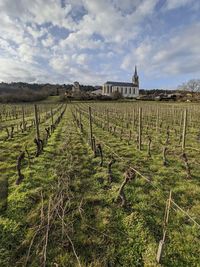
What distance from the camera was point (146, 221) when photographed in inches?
128

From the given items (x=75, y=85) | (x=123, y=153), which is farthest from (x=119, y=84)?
(x=123, y=153)

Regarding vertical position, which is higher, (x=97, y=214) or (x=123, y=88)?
(x=123, y=88)

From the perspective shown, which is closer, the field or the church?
the field

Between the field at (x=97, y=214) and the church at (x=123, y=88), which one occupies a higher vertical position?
the church at (x=123, y=88)

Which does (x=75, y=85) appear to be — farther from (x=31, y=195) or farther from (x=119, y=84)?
(x=31, y=195)

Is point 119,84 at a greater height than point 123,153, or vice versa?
point 119,84

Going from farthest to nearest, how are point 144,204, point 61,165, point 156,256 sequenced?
1. point 61,165
2. point 144,204
3. point 156,256

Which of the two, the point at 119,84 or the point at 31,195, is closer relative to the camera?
the point at 31,195

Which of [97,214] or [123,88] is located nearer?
[97,214]

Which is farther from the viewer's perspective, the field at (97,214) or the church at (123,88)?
the church at (123,88)

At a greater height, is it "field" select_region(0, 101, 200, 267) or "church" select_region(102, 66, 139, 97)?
"church" select_region(102, 66, 139, 97)

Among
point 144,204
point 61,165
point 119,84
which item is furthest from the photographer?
point 119,84

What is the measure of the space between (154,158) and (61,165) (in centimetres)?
354

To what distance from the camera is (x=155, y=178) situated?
4996mm
